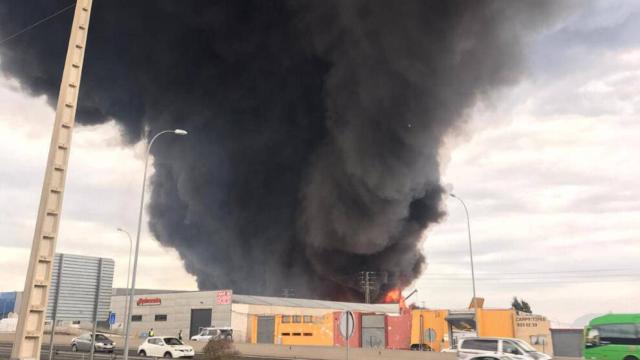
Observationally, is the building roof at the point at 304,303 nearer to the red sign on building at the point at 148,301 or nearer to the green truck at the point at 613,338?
the red sign on building at the point at 148,301

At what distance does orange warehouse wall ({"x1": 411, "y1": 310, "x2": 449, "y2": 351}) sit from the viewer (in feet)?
147

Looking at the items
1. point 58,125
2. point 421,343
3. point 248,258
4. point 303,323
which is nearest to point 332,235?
point 248,258

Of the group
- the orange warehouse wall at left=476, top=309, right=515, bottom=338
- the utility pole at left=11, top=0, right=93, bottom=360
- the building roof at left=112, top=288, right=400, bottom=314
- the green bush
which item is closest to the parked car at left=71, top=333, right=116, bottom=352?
the green bush

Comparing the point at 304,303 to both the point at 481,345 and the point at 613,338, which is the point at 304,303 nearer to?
the point at 613,338

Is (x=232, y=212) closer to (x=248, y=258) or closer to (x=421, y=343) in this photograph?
(x=248, y=258)

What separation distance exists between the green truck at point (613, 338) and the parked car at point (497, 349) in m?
7.46

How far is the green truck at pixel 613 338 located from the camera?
25047mm

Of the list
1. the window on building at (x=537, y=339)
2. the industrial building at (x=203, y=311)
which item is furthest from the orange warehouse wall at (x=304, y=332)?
the window on building at (x=537, y=339)

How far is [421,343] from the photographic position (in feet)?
150

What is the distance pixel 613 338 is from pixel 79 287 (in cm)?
2419

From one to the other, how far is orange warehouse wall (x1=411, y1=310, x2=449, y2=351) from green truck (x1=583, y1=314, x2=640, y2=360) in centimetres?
1856

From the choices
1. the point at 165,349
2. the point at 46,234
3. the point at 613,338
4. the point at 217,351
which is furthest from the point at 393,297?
the point at 46,234

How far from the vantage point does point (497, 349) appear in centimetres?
2002

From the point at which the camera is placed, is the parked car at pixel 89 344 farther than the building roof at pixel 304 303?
No
